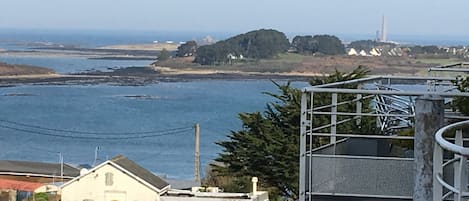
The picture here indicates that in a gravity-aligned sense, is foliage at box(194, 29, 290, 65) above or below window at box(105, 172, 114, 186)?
above

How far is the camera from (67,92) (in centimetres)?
8012

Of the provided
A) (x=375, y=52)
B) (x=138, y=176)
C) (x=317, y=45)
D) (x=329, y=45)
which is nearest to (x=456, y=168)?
(x=138, y=176)

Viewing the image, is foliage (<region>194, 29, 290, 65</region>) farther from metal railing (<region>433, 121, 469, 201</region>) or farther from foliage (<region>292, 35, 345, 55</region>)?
metal railing (<region>433, 121, 469, 201</region>)

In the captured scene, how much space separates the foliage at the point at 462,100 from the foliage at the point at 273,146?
33.6ft

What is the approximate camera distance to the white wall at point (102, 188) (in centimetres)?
2436

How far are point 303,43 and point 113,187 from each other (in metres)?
78.8

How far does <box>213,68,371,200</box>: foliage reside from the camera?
17.2 m

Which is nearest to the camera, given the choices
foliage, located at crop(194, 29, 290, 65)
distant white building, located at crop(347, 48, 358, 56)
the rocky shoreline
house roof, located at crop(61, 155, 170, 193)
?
house roof, located at crop(61, 155, 170, 193)

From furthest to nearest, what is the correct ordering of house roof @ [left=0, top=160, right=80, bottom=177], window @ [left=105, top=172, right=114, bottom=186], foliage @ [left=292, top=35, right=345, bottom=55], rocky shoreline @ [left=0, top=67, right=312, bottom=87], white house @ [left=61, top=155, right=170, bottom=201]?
foliage @ [left=292, top=35, right=345, bottom=55] < rocky shoreline @ [left=0, top=67, right=312, bottom=87] < house roof @ [left=0, top=160, right=80, bottom=177] < window @ [left=105, top=172, right=114, bottom=186] < white house @ [left=61, top=155, right=170, bottom=201]

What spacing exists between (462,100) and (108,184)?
1932 cm

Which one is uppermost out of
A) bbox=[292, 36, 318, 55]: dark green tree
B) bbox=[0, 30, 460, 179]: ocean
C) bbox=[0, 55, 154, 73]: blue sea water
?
bbox=[292, 36, 318, 55]: dark green tree

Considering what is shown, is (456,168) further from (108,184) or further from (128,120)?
(128,120)

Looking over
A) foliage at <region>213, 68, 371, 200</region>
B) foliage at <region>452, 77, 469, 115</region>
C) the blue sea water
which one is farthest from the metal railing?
the blue sea water

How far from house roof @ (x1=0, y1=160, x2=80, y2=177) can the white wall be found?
5215 mm
